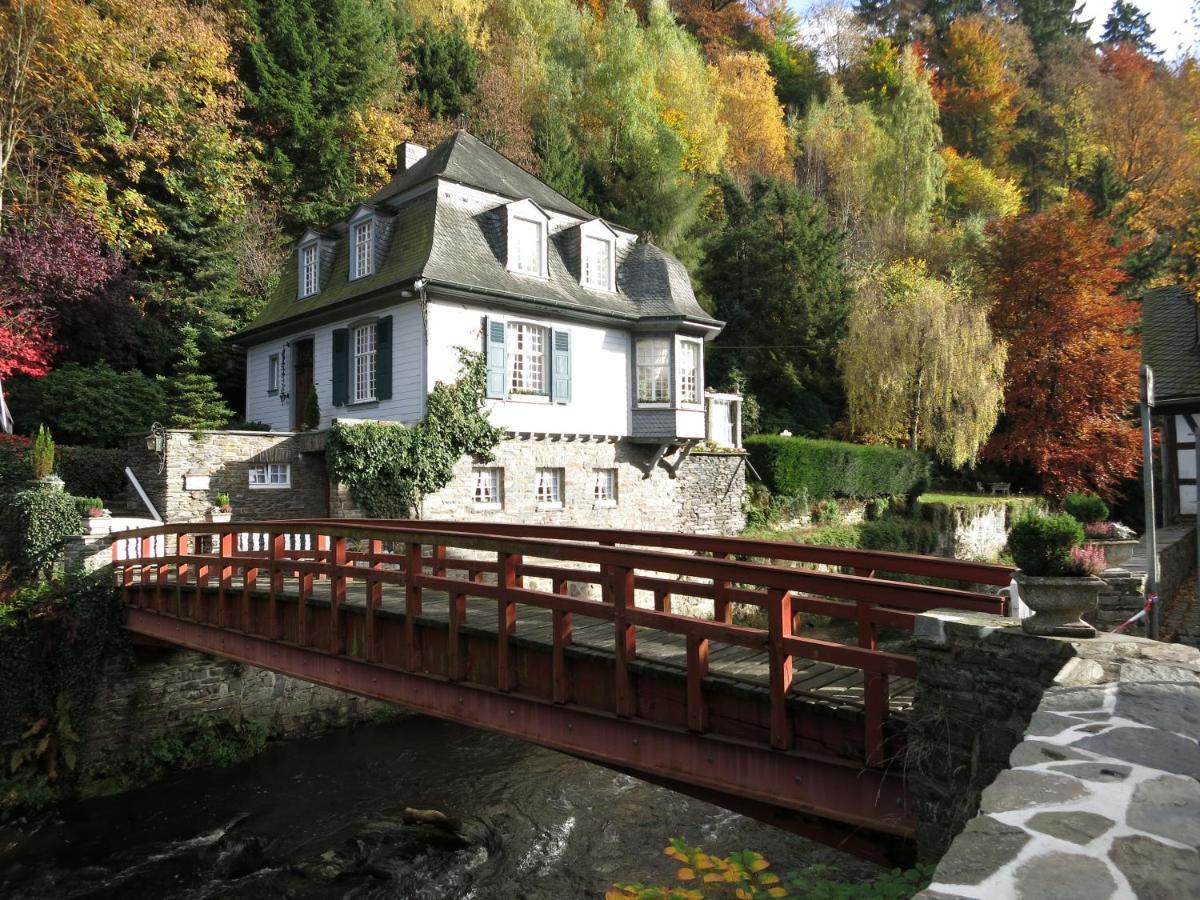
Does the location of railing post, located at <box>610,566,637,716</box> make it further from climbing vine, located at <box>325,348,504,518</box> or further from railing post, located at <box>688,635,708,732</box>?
climbing vine, located at <box>325,348,504,518</box>

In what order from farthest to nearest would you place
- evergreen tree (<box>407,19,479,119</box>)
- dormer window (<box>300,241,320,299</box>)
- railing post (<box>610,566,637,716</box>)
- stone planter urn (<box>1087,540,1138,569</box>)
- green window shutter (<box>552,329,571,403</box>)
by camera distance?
evergreen tree (<box>407,19,479,119</box>) → dormer window (<box>300,241,320,299</box>) → green window shutter (<box>552,329,571,403</box>) → stone planter urn (<box>1087,540,1138,569</box>) → railing post (<box>610,566,637,716</box>)

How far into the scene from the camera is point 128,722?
12234 mm

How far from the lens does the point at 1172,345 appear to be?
1764 cm

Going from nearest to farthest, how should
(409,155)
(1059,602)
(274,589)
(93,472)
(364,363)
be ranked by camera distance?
(1059,602)
(274,589)
(93,472)
(364,363)
(409,155)

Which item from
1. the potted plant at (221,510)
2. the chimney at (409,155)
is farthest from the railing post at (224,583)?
the chimney at (409,155)

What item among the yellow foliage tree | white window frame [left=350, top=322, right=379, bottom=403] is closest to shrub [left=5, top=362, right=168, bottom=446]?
white window frame [left=350, top=322, right=379, bottom=403]

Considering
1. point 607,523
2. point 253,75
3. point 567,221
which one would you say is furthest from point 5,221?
point 607,523

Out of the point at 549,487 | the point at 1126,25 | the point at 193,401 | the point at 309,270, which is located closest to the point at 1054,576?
the point at 549,487

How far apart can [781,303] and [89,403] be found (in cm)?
2463

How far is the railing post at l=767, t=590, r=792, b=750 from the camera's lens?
4.66m

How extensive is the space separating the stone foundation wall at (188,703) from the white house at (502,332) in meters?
4.79

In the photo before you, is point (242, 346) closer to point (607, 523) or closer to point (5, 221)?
point (5, 221)

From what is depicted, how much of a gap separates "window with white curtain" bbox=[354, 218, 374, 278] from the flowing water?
11.6 m

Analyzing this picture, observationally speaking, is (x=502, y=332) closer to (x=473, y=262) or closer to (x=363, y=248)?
(x=473, y=262)
